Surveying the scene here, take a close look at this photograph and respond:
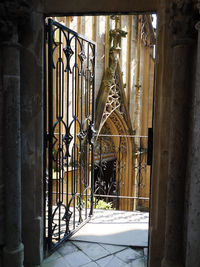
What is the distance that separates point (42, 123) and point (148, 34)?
10.3 m

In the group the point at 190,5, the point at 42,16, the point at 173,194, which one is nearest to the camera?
the point at 190,5

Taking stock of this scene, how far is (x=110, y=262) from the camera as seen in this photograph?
2486mm

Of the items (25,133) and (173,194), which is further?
(25,133)

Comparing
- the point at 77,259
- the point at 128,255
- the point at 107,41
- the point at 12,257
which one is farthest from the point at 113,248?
the point at 107,41

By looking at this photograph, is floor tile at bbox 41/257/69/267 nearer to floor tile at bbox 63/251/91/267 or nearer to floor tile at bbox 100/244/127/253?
floor tile at bbox 63/251/91/267

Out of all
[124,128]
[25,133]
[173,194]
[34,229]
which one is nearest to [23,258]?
[34,229]

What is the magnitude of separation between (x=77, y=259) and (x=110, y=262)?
0.35 m

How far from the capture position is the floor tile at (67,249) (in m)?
2.66

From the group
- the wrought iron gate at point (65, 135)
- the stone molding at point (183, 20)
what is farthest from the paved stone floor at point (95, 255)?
the stone molding at point (183, 20)

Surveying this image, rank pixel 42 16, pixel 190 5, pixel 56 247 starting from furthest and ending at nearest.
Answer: pixel 56 247
pixel 42 16
pixel 190 5

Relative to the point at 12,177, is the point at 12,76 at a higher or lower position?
higher

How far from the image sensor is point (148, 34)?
11.1m

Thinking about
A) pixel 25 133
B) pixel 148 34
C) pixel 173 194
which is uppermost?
pixel 148 34

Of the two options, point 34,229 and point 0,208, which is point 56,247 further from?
point 0,208
